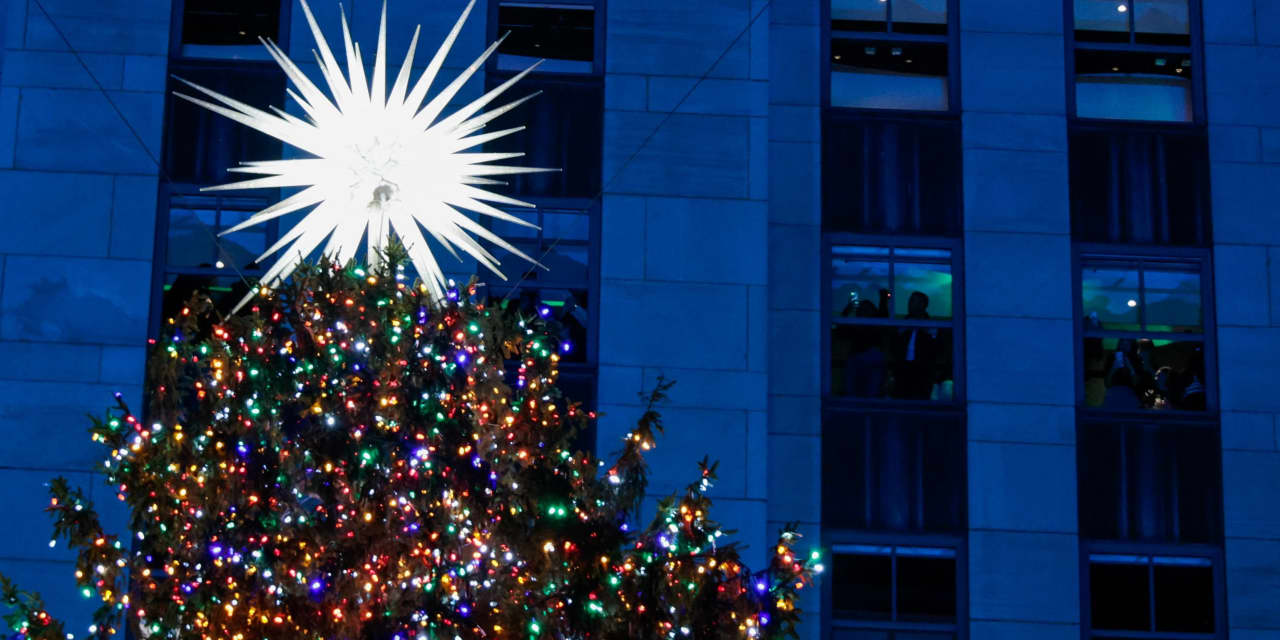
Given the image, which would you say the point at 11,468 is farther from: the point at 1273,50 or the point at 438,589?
the point at 1273,50

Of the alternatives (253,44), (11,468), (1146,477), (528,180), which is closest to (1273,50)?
(1146,477)

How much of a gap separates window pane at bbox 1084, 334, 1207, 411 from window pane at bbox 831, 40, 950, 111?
2.92 meters

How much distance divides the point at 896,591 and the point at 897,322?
2567 millimetres

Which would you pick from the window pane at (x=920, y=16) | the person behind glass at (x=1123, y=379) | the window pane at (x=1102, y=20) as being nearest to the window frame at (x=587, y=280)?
the window pane at (x=920, y=16)

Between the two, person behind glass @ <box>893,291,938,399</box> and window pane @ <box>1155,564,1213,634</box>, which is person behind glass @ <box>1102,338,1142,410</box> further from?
person behind glass @ <box>893,291,938,399</box>

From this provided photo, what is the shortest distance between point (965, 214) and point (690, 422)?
3.49m

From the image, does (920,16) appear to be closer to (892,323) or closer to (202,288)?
(892,323)

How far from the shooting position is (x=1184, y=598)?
15.2 metres

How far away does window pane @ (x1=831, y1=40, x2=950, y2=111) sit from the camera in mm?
16250

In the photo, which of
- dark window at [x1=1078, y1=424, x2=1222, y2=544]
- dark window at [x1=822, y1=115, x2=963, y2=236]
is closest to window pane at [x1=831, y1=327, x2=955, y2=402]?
dark window at [x1=822, y1=115, x2=963, y2=236]

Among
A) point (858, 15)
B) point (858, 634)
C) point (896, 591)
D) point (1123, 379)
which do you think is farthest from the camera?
point (858, 15)

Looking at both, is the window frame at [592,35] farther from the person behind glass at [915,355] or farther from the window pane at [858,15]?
the person behind glass at [915,355]

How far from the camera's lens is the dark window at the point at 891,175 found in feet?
51.8

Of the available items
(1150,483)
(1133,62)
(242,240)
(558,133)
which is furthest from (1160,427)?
(242,240)
